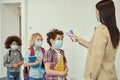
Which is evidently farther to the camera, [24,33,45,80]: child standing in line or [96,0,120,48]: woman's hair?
[24,33,45,80]: child standing in line

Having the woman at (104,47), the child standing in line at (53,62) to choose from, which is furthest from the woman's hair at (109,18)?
the child standing in line at (53,62)

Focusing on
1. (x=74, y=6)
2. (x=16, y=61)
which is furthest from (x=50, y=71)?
(x=74, y=6)

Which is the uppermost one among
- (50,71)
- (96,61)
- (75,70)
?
(96,61)

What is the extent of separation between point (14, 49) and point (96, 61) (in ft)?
7.71

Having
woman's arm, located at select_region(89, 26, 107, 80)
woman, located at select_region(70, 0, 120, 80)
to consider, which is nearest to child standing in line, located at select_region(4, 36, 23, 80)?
woman, located at select_region(70, 0, 120, 80)

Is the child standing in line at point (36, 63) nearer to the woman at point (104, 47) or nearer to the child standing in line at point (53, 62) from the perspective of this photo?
the child standing in line at point (53, 62)

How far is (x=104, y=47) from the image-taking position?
222cm

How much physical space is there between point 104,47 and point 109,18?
0.31 meters

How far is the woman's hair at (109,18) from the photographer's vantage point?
2.29 metres

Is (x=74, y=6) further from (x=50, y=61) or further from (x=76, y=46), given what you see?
(x=50, y=61)

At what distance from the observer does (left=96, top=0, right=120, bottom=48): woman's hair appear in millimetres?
2295

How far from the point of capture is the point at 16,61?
4.23 m

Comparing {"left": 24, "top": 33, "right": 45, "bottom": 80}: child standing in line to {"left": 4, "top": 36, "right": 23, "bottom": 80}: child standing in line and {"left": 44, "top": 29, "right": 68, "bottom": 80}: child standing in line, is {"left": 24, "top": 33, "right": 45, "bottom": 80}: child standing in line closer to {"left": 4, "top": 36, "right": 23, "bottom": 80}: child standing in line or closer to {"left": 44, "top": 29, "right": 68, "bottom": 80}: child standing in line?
{"left": 4, "top": 36, "right": 23, "bottom": 80}: child standing in line

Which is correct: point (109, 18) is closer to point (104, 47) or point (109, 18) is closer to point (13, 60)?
point (104, 47)
